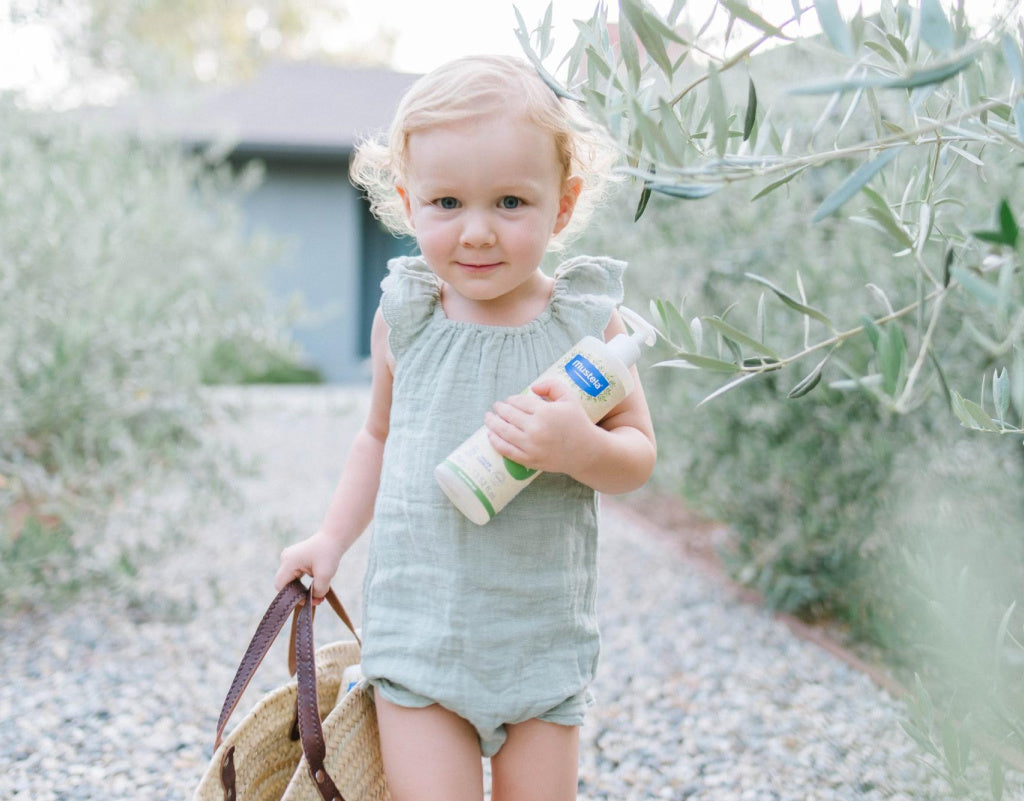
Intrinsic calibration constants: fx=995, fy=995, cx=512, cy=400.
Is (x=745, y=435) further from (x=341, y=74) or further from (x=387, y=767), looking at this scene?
(x=341, y=74)

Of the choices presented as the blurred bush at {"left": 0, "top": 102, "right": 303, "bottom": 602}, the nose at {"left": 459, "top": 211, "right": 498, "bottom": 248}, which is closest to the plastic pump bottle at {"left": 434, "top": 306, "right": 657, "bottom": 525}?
the nose at {"left": 459, "top": 211, "right": 498, "bottom": 248}

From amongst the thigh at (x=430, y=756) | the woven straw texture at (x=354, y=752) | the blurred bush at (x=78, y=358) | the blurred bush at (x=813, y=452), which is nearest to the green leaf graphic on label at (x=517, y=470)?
the thigh at (x=430, y=756)

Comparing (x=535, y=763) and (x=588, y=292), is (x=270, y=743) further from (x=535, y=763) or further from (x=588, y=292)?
(x=588, y=292)

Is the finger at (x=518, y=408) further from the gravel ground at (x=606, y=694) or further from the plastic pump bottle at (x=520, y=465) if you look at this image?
the gravel ground at (x=606, y=694)

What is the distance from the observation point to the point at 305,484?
666 cm

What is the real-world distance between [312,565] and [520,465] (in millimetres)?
544

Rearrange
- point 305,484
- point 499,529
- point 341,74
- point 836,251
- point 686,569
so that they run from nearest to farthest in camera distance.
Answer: point 499,529
point 836,251
point 686,569
point 305,484
point 341,74

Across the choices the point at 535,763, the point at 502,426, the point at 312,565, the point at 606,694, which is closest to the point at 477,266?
the point at 502,426

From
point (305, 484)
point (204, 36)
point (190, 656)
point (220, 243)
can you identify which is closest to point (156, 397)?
point (190, 656)

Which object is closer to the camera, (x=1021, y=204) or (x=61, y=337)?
(x=1021, y=204)

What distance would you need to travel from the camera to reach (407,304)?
188cm

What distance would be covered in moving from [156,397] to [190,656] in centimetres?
139

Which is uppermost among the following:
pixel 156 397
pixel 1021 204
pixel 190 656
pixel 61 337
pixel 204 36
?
pixel 204 36

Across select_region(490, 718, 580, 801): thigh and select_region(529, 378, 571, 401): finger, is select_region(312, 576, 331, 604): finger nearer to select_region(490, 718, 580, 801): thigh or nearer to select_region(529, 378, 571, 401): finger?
select_region(490, 718, 580, 801): thigh
